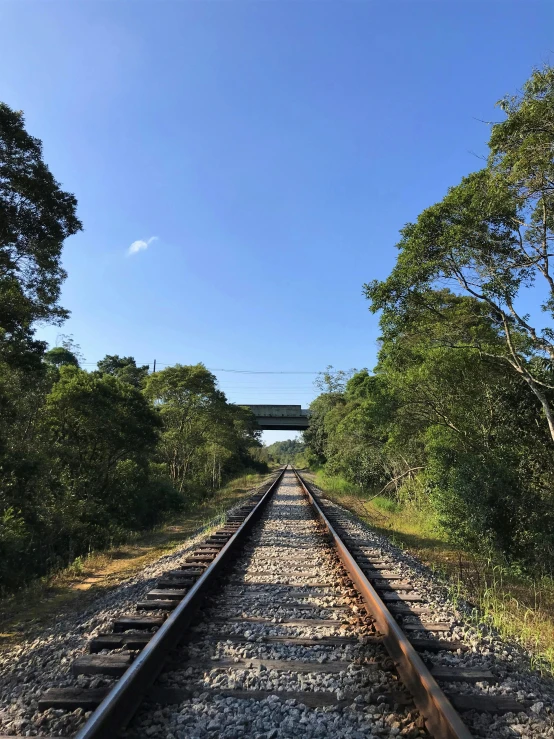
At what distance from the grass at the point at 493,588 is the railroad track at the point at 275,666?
777mm

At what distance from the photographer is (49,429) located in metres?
14.1

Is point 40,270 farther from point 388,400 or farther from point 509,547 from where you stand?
point 509,547

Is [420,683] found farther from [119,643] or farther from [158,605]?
[158,605]

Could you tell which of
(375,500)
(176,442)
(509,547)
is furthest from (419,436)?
(176,442)

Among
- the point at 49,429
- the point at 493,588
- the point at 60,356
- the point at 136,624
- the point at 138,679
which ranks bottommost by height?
the point at 493,588

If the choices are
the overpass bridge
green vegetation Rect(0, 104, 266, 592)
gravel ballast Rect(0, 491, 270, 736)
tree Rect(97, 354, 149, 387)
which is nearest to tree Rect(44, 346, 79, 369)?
tree Rect(97, 354, 149, 387)

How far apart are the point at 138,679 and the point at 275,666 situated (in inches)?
39.6

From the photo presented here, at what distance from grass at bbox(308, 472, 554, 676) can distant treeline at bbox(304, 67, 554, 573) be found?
74 centimetres

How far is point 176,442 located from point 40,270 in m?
18.3

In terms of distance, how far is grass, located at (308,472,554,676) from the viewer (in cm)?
448

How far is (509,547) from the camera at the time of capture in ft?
35.0

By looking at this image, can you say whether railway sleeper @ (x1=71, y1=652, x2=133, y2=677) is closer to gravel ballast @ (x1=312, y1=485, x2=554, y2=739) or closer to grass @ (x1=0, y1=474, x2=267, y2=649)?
grass @ (x1=0, y1=474, x2=267, y2=649)

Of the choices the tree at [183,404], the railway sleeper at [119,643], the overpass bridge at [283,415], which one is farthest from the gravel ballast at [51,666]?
the overpass bridge at [283,415]

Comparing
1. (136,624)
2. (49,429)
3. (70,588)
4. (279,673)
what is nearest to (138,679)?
(279,673)
